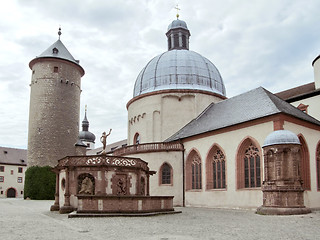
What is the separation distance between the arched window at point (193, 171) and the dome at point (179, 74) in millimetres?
8435

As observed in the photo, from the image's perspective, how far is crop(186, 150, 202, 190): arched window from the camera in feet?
89.3

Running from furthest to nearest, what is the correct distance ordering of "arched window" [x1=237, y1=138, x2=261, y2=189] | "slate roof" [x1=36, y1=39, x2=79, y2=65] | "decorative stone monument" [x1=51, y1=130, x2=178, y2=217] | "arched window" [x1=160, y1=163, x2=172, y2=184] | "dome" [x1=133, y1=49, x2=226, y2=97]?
1. "slate roof" [x1=36, y1=39, x2=79, y2=65]
2. "dome" [x1=133, y1=49, x2=226, y2=97]
3. "arched window" [x1=160, y1=163, x2=172, y2=184]
4. "arched window" [x1=237, y1=138, x2=261, y2=189]
5. "decorative stone monument" [x1=51, y1=130, x2=178, y2=217]

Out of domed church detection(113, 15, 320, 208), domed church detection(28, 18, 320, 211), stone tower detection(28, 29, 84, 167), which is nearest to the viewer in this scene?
domed church detection(28, 18, 320, 211)

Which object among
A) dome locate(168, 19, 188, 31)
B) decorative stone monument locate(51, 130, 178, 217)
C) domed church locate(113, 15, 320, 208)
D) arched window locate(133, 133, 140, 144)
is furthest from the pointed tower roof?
decorative stone monument locate(51, 130, 178, 217)

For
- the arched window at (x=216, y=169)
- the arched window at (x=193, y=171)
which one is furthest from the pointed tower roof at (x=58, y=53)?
the arched window at (x=216, y=169)

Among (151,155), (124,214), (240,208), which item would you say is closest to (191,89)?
(151,155)

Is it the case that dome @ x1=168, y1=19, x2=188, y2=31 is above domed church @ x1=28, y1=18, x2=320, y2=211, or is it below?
above

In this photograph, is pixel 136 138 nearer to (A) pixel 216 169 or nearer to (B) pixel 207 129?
(B) pixel 207 129

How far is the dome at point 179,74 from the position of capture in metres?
35.0

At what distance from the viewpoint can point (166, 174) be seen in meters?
28.7

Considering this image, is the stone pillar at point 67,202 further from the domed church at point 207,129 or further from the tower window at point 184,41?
the tower window at point 184,41

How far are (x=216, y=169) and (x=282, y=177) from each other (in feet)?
24.9

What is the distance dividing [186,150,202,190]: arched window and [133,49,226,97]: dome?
843 centimetres

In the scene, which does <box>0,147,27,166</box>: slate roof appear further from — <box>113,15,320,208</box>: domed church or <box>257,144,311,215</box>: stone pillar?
<box>257,144,311,215</box>: stone pillar
